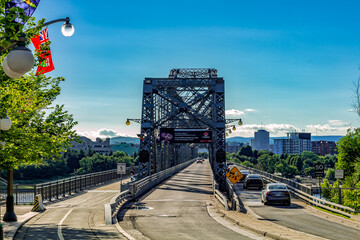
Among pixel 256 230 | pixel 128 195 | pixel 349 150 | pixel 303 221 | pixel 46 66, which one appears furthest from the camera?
pixel 349 150

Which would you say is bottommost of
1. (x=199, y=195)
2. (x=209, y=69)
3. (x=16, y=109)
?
(x=199, y=195)

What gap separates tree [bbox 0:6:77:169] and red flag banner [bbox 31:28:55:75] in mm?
430

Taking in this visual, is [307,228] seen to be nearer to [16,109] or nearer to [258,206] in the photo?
[258,206]

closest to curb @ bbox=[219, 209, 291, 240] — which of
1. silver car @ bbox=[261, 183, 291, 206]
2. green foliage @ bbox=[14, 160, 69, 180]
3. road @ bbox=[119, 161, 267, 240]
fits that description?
road @ bbox=[119, 161, 267, 240]

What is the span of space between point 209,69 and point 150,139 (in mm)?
16892

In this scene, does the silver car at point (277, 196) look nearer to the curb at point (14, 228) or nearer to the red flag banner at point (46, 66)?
the curb at point (14, 228)

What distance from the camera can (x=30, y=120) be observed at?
1934 cm

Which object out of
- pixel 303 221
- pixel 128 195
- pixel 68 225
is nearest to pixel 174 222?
pixel 68 225

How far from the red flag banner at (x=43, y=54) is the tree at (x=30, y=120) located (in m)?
0.43

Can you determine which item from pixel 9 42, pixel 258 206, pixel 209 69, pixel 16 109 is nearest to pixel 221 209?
pixel 258 206

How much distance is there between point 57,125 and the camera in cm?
2022

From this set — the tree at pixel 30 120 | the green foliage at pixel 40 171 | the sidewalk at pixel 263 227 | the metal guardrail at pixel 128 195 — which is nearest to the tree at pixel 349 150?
the metal guardrail at pixel 128 195

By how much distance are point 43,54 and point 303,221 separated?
43.7 feet

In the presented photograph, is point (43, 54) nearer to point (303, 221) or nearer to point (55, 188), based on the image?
point (303, 221)
